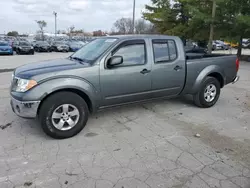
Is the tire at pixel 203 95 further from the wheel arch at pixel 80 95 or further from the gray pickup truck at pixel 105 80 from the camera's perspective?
the wheel arch at pixel 80 95

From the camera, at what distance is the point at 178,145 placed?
12.4 feet

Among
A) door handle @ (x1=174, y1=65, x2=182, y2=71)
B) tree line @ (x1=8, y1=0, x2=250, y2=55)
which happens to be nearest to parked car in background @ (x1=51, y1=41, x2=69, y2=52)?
tree line @ (x1=8, y1=0, x2=250, y2=55)

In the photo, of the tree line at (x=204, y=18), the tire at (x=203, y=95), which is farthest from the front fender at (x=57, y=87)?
the tree line at (x=204, y=18)

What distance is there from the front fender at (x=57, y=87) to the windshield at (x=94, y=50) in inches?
20.3

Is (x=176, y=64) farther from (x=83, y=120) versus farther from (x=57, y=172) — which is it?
(x=57, y=172)

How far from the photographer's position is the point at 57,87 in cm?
377

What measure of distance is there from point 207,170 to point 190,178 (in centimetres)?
33

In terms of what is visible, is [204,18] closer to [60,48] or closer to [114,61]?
[114,61]

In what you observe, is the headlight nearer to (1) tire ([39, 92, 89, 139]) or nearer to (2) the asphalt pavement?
(1) tire ([39, 92, 89, 139])

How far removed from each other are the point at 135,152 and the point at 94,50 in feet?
7.13

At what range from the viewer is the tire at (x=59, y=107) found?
3.77 meters

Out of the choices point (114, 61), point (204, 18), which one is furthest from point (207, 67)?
point (204, 18)

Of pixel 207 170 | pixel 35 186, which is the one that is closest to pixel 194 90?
pixel 207 170

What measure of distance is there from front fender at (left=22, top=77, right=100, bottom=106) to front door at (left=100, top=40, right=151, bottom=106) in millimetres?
254
